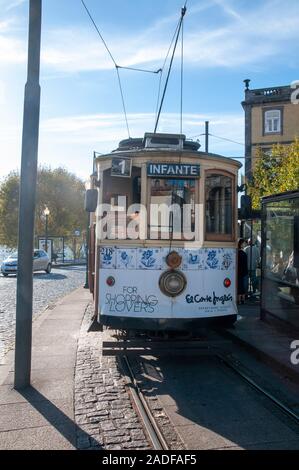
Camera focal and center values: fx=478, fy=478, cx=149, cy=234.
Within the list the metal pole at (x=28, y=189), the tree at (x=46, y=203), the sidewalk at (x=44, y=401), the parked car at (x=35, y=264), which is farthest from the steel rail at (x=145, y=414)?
the tree at (x=46, y=203)

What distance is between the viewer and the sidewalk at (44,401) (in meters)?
4.22

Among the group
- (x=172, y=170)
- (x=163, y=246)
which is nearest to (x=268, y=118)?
(x=172, y=170)

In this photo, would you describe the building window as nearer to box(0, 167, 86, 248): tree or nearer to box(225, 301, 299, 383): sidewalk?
box(0, 167, 86, 248): tree

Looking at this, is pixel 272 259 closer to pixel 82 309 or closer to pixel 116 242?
pixel 116 242

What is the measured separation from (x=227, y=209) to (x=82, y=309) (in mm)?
6705

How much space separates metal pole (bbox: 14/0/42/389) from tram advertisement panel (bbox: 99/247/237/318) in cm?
129

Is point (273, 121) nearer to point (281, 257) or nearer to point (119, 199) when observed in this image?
point (281, 257)

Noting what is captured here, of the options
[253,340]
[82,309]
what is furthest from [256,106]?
[253,340]

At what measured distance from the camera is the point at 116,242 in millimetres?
6637

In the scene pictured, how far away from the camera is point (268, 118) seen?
104ft

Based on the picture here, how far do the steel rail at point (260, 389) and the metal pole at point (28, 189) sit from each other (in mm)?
2715

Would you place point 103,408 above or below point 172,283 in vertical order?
below

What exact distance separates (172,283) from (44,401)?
2.25 meters

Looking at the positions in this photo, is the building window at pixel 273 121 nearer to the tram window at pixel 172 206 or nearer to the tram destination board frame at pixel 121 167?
the tram window at pixel 172 206
